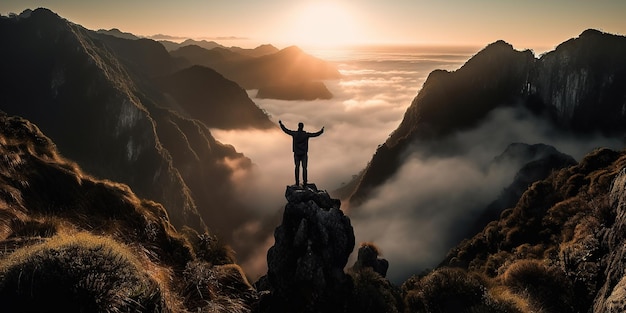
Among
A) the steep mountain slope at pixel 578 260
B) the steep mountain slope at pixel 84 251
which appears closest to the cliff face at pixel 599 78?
the steep mountain slope at pixel 578 260

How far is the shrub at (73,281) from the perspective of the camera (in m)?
7.91

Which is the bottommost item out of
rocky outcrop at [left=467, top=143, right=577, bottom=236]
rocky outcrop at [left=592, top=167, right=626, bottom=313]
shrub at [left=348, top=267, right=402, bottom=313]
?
rocky outcrop at [left=467, top=143, right=577, bottom=236]

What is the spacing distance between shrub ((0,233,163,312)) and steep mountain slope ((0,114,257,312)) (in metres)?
0.02

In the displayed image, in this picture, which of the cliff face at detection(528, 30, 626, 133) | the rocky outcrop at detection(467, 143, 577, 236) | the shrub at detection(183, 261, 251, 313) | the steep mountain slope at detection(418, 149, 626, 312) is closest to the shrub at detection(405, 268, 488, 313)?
the steep mountain slope at detection(418, 149, 626, 312)

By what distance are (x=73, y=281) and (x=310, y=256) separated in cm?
1749

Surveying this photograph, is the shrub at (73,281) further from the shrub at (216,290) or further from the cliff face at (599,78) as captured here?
the cliff face at (599,78)

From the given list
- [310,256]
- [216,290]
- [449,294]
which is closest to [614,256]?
[449,294]

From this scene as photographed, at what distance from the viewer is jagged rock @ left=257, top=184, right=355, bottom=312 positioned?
23.6m

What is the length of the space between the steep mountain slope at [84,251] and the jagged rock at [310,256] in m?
4.67

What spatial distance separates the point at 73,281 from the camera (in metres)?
8.21

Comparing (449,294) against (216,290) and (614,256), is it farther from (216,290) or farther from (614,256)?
(216,290)

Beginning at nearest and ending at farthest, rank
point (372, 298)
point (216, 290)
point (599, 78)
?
point (216, 290)
point (372, 298)
point (599, 78)

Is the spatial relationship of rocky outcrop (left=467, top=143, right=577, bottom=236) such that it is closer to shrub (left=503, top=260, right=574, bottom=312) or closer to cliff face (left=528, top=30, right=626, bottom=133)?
shrub (left=503, top=260, right=574, bottom=312)

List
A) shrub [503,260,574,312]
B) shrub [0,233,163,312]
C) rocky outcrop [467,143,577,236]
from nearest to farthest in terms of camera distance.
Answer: shrub [0,233,163,312] → shrub [503,260,574,312] → rocky outcrop [467,143,577,236]
